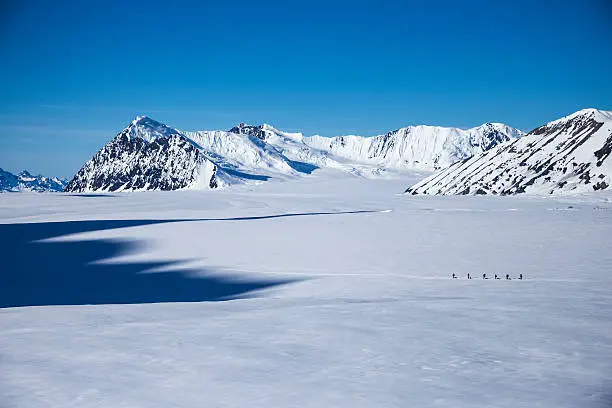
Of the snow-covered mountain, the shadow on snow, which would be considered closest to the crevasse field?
the shadow on snow

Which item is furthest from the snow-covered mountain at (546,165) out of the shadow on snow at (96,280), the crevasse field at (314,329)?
the shadow on snow at (96,280)

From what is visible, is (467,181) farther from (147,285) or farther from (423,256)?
(147,285)

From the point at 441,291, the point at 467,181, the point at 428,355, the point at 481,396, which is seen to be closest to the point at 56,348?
the point at 428,355

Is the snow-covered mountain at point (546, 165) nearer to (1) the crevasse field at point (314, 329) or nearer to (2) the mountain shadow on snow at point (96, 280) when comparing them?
(1) the crevasse field at point (314, 329)

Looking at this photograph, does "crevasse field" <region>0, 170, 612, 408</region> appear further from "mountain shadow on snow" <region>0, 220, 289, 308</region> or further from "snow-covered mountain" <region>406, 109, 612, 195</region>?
"snow-covered mountain" <region>406, 109, 612, 195</region>

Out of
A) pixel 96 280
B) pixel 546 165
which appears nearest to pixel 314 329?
pixel 96 280

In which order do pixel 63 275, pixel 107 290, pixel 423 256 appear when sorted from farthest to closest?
pixel 423 256 < pixel 63 275 < pixel 107 290
